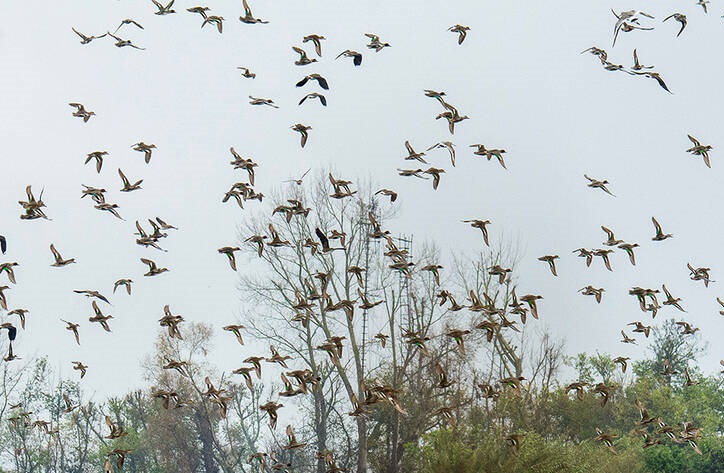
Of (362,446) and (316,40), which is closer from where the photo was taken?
(316,40)

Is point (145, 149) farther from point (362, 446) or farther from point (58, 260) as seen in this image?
point (362, 446)

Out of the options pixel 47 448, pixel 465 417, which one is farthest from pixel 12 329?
pixel 47 448

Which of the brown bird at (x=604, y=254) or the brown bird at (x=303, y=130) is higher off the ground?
the brown bird at (x=303, y=130)

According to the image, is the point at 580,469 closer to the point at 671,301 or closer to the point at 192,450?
the point at 671,301

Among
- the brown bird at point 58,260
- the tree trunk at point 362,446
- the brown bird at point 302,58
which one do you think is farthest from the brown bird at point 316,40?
the tree trunk at point 362,446

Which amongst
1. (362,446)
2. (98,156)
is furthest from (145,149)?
(362,446)

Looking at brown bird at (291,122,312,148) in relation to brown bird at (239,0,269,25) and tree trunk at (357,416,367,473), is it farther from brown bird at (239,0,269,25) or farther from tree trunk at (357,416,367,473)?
tree trunk at (357,416,367,473)

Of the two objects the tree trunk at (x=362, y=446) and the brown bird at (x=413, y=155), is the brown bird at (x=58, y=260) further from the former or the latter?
the tree trunk at (x=362, y=446)

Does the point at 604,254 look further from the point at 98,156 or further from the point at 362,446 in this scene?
the point at 362,446

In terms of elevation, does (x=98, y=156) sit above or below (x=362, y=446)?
above

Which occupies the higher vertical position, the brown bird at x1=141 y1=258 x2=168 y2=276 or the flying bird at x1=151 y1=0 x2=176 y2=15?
the flying bird at x1=151 y1=0 x2=176 y2=15

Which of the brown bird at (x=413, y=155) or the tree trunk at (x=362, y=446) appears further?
the tree trunk at (x=362, y=446)

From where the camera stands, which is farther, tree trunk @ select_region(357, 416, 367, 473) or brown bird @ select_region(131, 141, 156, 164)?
tree trunk @ select_region(357, 416, 367, 473)

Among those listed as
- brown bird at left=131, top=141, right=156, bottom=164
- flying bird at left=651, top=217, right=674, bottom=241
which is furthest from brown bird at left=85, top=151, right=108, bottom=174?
flying bird at left=651, top=217, right=674, bottom=241
